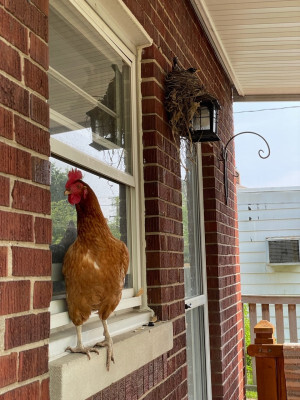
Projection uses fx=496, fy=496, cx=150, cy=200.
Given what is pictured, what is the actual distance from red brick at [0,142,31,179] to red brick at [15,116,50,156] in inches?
1.3

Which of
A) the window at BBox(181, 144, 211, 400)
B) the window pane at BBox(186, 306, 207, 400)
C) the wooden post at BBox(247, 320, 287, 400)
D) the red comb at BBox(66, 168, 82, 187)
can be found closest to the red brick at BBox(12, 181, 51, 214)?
the red comb at BBox(66, 168, 82, 187)

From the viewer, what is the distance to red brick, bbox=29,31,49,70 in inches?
54.4

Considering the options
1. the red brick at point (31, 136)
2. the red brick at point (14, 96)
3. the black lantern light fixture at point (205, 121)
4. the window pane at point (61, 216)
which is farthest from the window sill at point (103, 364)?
Result: the black lantern light fixture at point (205, 121)

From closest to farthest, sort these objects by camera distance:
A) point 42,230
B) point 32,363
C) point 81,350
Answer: point 32,363
point 42,230
point 81,350

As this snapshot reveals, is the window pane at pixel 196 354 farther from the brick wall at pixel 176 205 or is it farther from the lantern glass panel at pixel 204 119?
the lantern glass panel at pixel 204 119

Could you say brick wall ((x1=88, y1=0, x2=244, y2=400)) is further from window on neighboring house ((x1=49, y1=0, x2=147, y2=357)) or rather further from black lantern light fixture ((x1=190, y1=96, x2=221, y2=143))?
black lantern light fixture ((x1=190, y1=96, x2=221, y2=143))

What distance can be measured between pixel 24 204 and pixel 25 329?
32cm

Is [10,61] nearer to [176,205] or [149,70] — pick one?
[149,70]

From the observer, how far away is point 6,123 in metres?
1.24

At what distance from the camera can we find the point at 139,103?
Answer: 2.46 metres

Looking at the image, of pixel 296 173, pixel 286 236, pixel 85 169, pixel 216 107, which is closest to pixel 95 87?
pixel 85 169

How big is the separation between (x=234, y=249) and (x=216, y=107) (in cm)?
210

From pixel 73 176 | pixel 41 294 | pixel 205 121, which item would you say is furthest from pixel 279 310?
pixel 41 294

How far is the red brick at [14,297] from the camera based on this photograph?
117 centimetres
